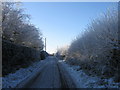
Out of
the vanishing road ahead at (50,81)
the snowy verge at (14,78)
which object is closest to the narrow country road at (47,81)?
the vanishing road ahead at (50,81)

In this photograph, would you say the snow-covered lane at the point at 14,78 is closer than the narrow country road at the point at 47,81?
No

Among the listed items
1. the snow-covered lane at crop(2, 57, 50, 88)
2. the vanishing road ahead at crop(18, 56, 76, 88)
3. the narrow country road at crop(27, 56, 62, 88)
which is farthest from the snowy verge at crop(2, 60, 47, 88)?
the narrow country road at crop(27, 56, 62, 88)

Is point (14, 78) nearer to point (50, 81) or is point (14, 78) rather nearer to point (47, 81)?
point (47, 81)

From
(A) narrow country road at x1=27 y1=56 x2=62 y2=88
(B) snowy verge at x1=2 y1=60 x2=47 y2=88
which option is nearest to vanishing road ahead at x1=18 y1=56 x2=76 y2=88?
(A) narrow country road at x1=27 y1=56 x2=62 y2=88

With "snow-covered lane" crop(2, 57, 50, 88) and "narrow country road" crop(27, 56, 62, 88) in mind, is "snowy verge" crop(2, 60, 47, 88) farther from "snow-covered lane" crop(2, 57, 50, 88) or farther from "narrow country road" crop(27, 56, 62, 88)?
"narrow country road" crop(27, 56, 62, 88)

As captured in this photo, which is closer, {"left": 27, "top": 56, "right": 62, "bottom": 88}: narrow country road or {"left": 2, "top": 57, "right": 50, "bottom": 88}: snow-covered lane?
{"left": 27, "top": 56, "right": 62, "bottom": 88}: narrow country road

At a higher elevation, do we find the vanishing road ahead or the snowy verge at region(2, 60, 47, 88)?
the snowy verge at region(2, 60, 47, 88)

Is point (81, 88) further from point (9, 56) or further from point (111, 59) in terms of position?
point (9, 56)

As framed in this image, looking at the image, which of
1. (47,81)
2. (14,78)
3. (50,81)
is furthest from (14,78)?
(50,81)

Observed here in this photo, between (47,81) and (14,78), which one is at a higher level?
(14,78)

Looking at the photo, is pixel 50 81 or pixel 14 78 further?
pixel 14 78

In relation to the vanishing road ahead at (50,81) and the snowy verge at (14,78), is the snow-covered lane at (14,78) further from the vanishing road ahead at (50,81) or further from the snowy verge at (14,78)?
the vanishing road ahead at (50,81)

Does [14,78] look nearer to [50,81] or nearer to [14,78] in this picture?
[14,78]

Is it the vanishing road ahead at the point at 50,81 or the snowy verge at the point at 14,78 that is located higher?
the snowy verge at the point at 14,78
